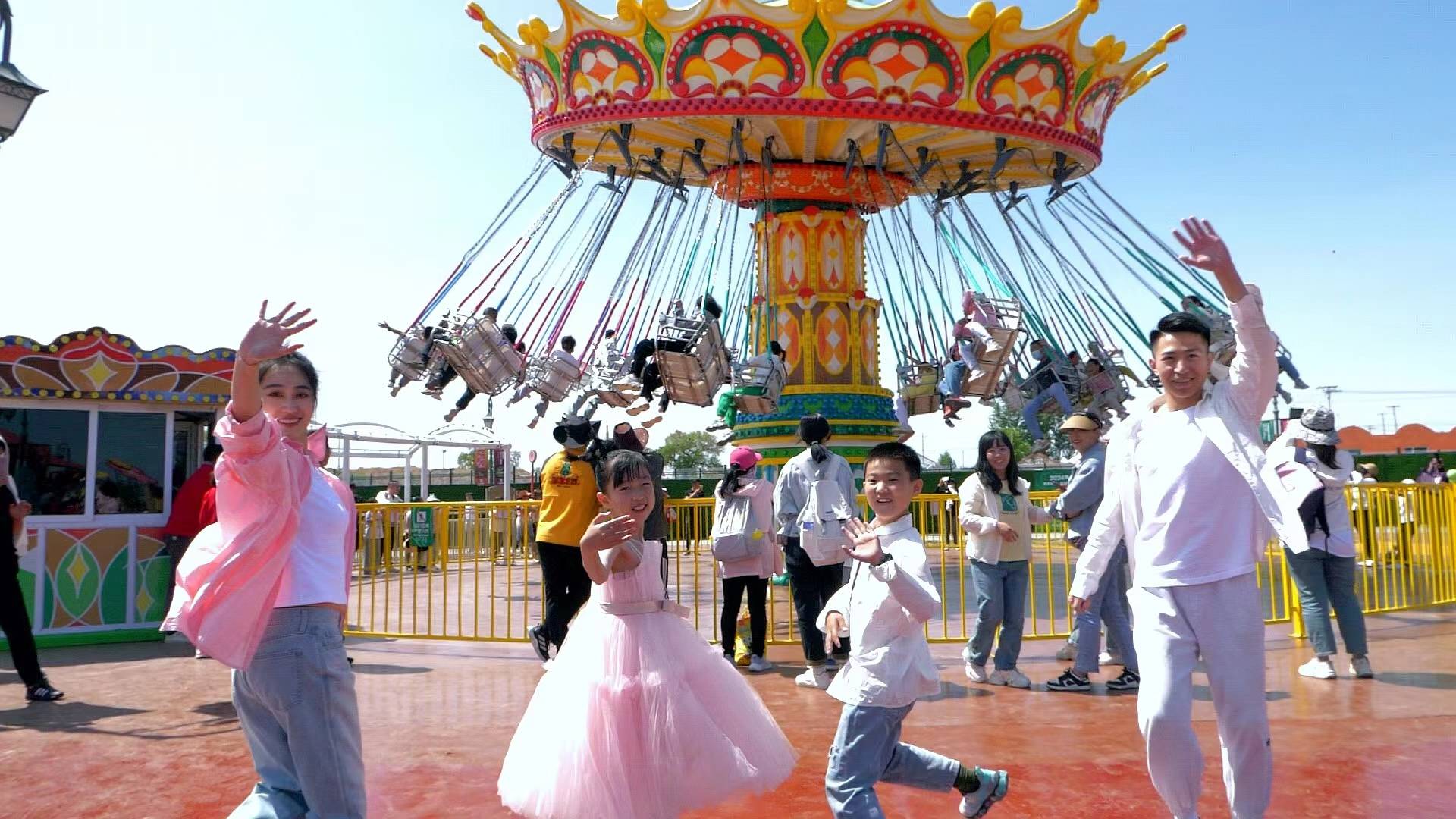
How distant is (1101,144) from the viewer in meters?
13.9

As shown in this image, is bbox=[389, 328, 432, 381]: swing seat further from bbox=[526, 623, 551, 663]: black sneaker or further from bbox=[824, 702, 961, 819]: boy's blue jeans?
bbox=[824, 702, 961, 819]: boy's blue jeans

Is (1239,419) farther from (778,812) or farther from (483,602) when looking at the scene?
(483,602)

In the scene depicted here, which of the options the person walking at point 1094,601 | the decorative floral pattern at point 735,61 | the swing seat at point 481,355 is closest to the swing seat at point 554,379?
the swing seat at point 481,355

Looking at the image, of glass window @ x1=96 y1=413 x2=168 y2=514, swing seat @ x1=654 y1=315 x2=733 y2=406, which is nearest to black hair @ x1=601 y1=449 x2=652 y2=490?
glass window @ x1=96 y1=413 x2=168 y2=514

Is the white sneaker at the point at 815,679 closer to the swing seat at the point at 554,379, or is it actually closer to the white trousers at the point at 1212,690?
the white trousers at the point at 1212,690

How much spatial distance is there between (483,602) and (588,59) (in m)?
6.03

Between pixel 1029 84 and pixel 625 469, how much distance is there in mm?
10045

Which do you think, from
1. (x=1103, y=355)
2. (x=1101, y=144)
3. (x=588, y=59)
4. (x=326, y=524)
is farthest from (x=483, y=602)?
(x=326, y=524)

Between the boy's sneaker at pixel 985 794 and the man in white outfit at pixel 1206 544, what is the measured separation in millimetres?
544

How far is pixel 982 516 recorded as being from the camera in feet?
22.4

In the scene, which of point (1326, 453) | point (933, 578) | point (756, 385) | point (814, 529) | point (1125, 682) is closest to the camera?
point (1125, 682)

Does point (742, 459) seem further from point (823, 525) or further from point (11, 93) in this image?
point (11, 93)

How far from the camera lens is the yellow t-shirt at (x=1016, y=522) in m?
6.82

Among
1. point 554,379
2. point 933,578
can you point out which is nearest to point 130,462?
point 554,379
